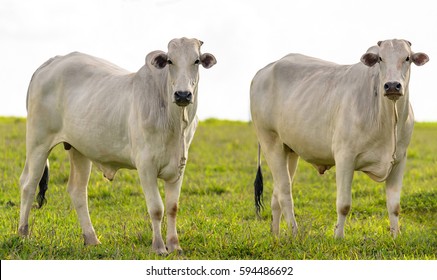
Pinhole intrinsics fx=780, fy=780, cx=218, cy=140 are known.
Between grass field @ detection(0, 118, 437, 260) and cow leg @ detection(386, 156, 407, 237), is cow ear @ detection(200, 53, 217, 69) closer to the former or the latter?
grass field @ detection(0, 118, 437, 260)

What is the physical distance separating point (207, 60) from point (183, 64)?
0.29 metres

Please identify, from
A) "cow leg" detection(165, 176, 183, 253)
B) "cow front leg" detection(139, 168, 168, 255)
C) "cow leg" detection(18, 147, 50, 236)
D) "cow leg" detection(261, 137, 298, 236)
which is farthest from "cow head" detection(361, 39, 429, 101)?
"cow leg" detection(18, 147, 50, 236)

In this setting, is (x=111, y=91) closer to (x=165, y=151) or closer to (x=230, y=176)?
(x=165, y=151)

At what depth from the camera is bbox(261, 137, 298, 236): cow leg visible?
9.15 meters

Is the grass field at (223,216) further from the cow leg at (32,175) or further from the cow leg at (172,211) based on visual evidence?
the cow leg at (32,175)

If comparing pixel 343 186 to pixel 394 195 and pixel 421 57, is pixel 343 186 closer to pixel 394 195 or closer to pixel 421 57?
pixel 394 195

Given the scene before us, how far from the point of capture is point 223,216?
10.4 metres

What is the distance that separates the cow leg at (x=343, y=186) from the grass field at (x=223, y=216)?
19 centimetres

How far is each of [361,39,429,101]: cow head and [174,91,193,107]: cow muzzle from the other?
6.48ft

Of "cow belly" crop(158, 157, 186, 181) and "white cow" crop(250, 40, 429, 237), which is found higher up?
"white cow" crop(250, 40, 429, 237)

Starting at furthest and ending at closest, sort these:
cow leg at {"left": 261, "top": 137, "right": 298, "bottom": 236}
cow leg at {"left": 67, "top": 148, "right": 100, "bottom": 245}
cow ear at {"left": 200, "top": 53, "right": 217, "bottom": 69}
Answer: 1. cow leg at {"left": 261, "top": 137, "right": 298, "bottom": 236}
2. cow leg at {"left": 67, "top": 148, "right": 100, "bottom": 245}
3. cow ear at {"left": 200, "top": 53, "right": 217, "bottom": 69}

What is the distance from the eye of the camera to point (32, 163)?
9.00m

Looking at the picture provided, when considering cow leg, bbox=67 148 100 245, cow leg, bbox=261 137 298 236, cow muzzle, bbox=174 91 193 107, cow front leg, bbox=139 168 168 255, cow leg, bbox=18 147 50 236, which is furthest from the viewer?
cow leg, bbox=261 137 298 236
